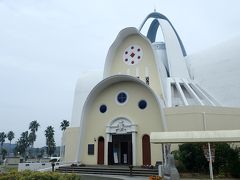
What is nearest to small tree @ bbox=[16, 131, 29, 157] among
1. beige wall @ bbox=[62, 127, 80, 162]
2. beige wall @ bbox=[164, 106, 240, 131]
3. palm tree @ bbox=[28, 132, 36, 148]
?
palm tree @ bbox=[28, 132, 36, 148]

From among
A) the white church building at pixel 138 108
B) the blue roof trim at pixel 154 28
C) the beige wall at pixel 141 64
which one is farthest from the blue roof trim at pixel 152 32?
the beige wall at pixel 141 64

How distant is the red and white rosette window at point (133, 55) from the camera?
28219 mm

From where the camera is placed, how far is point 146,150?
22969 mm

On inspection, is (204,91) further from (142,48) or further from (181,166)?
(181,166)

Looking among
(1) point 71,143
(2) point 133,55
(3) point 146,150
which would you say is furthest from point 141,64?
(1) point 71,143

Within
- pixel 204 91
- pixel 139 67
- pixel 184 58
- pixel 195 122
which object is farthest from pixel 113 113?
pixel 184 58

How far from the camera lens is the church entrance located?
24194 mm

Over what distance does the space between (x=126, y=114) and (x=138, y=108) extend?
1246mm

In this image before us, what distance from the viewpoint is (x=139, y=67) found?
27.9 metres

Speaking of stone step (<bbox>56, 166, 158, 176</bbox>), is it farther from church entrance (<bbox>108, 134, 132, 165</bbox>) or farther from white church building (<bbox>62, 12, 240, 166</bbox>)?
church entrance (<bbox>108, 134, 132, 165</bbox>)

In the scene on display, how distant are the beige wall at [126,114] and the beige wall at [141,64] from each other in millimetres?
2572

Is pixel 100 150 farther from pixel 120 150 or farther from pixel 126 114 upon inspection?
pixel 126 114

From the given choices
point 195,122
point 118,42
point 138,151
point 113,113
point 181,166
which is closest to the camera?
point 181,166

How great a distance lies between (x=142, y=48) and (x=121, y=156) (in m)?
11.1
